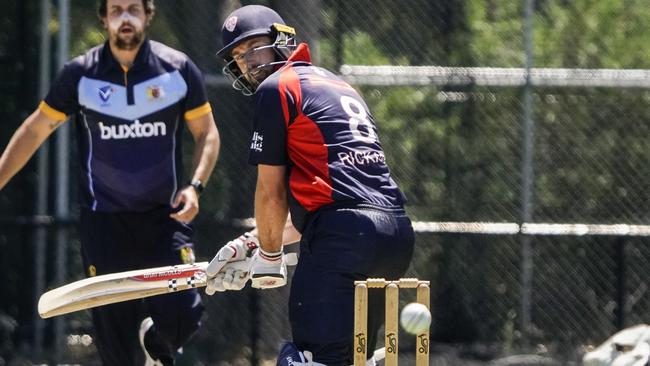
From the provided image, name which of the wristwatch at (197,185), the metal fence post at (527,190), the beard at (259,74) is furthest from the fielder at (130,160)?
the metal fence post at (527,190)

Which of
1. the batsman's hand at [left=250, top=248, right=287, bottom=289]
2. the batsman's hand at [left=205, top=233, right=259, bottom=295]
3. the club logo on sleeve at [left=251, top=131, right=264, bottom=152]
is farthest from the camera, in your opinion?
the batsman's hand at [left=205, top=233, right=259, bottom=295]

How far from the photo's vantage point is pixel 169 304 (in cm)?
664

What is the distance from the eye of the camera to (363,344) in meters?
4.55

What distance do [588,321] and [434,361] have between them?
1088 millimetres

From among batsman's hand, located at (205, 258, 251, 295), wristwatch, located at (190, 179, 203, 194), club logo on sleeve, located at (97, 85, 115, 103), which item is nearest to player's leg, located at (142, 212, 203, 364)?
wristwatch, located at (190, 179, 203, 194)


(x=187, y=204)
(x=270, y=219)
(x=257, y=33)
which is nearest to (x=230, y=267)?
(x=270, y=219)

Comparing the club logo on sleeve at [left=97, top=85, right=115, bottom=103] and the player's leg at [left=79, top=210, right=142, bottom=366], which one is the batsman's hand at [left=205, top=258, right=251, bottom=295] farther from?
the club logo on sleeve at [left=97, top=85, right=115, bottom=103]

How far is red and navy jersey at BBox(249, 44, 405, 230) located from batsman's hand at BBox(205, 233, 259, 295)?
417mm

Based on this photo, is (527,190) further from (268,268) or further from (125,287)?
(268,268)

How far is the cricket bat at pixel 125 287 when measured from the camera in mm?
5570

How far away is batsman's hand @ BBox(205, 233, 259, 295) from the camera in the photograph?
17.4ft

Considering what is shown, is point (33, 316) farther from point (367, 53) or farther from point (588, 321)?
point (588, 321)

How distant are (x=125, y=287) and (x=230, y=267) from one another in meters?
0.61

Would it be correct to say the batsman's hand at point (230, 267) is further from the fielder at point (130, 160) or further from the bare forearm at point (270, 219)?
the fielder at point (130, 160)
